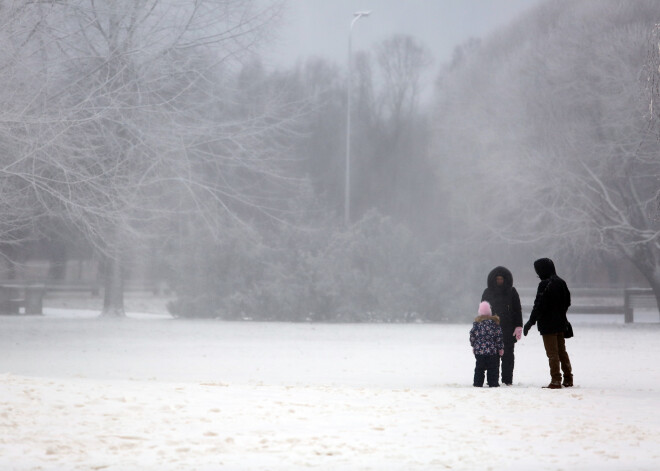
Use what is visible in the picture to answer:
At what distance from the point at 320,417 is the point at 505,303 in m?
3.91

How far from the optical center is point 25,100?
1636 centimetres

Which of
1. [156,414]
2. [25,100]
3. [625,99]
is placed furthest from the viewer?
[625,99]

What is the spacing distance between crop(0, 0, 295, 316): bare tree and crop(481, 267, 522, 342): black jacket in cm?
797

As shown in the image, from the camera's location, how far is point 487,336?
11.1 meters

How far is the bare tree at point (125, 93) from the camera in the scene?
17562mm

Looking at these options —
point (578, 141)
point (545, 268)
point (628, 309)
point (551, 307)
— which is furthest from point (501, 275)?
point (628, 309)

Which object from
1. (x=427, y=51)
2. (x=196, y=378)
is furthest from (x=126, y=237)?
(x=427, y=51)

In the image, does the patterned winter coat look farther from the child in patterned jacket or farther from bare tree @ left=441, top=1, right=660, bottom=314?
bare tree @ left=441, top=1, right=660, bottom=314

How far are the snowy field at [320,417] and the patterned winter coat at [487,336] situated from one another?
499mm

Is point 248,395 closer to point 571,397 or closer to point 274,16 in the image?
point 571,397

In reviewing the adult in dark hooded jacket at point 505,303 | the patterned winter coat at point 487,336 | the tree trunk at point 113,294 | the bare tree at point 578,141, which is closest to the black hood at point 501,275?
the adult in dark hooded jacket at point 505,303

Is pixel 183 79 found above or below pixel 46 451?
above

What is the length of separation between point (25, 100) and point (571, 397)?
10774 millimetres

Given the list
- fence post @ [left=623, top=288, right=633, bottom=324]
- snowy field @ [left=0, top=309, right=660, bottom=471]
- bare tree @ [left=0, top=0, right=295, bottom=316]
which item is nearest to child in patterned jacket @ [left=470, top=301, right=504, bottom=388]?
snowy field @ [left=0, top=309, right=660, bottom=471]
